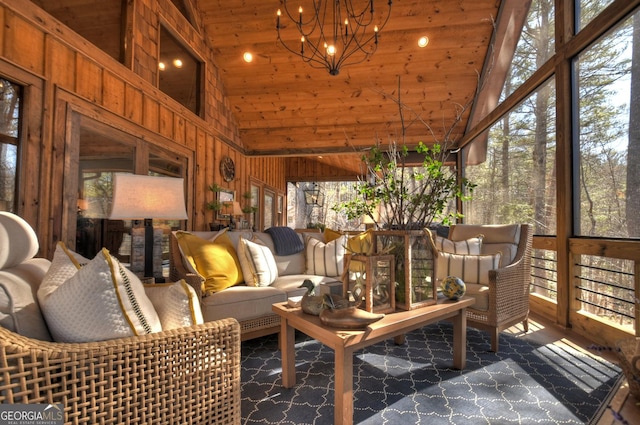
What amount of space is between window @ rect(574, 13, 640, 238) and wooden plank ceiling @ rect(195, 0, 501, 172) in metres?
1.52

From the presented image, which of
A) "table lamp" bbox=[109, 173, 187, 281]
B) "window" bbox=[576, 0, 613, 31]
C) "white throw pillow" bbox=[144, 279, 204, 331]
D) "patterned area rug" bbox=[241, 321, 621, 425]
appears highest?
"window" bbox=[576, 0, 613, 31]

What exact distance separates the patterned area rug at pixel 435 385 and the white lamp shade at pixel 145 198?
3.91ft

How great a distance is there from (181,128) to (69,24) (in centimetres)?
181

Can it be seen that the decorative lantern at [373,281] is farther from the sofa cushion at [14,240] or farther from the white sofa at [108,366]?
the sofa cushion at [14,240]

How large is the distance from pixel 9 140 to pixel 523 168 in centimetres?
499

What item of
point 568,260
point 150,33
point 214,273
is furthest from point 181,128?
point 568,260

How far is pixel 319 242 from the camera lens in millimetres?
3355

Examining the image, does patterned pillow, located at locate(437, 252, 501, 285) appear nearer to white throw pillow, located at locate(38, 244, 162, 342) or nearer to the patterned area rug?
the patterned area rug

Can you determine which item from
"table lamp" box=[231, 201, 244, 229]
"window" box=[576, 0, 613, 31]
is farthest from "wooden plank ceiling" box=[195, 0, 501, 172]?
"table lamp" box=[231, 201, 244, 229]

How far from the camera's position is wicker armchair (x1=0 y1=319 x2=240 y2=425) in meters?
0.77

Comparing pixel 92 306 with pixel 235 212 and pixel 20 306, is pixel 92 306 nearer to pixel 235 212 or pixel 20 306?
pixel 20 306

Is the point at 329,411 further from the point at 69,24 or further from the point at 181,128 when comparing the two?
the point at 181,128

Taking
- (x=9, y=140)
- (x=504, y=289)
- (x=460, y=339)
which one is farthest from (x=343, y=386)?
(x=9, y=140)

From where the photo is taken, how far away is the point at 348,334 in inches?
57.0
